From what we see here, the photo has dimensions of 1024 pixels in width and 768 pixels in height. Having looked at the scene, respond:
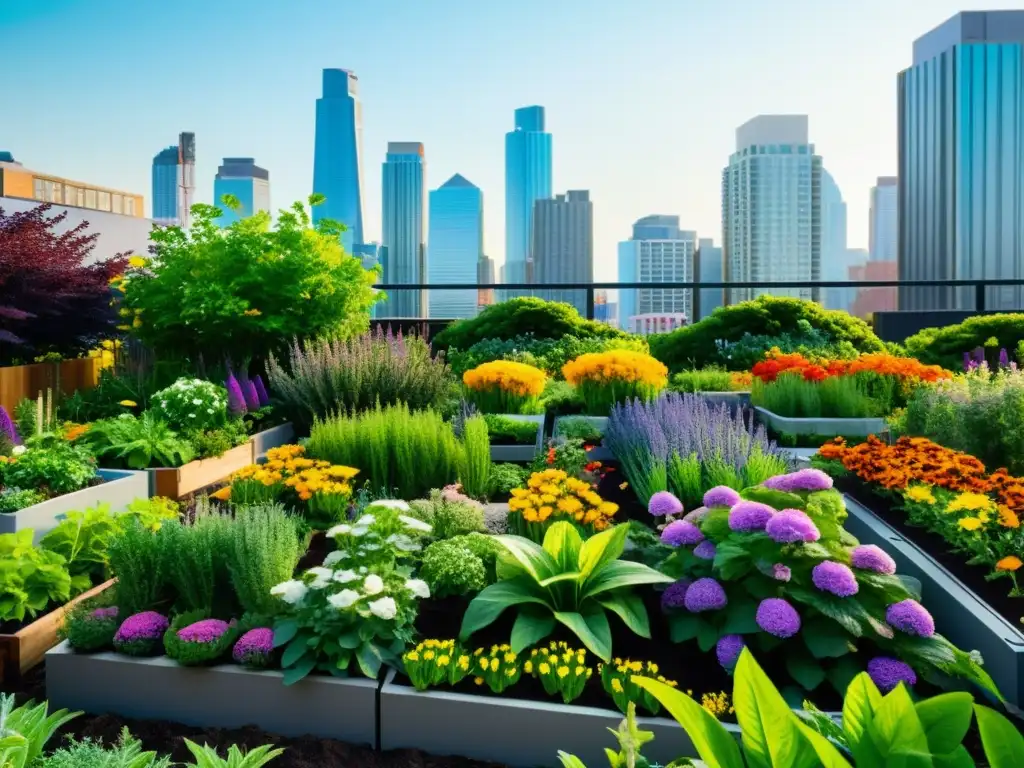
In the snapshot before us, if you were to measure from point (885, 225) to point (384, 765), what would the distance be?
99293 mm

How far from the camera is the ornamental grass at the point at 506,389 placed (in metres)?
6.40

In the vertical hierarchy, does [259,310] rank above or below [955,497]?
above

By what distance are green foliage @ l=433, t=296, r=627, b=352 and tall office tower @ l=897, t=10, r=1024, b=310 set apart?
56734mm

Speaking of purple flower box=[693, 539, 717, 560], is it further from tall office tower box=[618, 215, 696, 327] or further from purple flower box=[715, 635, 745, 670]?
tall office tower box=[618, 215, 696, 327]

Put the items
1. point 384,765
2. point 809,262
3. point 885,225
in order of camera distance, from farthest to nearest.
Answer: point 885,225
point 809,262
point 384,765

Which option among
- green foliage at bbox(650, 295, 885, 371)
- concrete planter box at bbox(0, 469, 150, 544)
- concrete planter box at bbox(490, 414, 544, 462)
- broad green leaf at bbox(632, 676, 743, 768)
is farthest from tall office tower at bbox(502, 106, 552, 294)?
broad green leaf at bbox(632, 676, 743, 768)

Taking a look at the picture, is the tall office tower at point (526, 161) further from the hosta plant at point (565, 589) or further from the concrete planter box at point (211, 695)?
the concrete planter box at point (211, 695)

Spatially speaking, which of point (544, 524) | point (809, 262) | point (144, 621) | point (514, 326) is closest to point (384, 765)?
point (144, 621)

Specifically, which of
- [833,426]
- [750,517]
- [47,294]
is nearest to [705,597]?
[750,517]

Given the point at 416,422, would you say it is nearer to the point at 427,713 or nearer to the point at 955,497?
the point at 427,713

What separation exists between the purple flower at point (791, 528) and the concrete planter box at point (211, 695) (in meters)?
1.34

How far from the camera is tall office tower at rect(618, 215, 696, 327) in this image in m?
12.1

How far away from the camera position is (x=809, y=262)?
Answer: 141 feet

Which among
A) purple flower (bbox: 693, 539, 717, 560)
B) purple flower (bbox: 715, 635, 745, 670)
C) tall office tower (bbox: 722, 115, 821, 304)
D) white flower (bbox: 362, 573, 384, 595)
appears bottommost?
purple flower (bbox: 715, 635, 745, 670)
